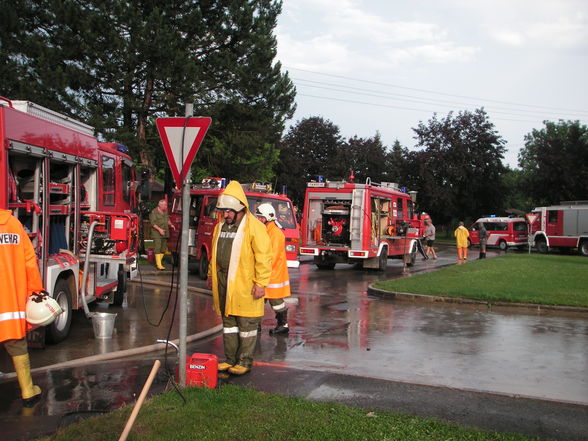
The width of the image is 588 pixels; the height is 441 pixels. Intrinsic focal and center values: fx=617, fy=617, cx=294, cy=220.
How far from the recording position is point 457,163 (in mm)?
48406

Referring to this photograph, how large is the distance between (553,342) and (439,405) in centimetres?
419

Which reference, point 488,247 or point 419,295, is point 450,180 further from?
point 419,295

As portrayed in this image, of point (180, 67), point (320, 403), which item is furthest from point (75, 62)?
point (320, 403)

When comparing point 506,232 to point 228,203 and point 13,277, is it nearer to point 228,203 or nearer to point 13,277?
point 228,203

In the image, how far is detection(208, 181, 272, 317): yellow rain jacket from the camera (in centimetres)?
637

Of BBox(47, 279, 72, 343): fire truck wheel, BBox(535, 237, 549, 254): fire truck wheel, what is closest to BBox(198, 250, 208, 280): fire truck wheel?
BBox(47, 279, 72, 343): fire truck wheel

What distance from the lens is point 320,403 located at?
5.29 m

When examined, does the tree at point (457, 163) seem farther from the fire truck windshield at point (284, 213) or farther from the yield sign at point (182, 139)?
the yield sign at point (182, 139)

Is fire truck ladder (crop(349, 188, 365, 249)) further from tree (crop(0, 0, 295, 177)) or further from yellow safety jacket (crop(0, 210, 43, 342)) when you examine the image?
yellow safety jacket (crop(0, 210, 43, 342))

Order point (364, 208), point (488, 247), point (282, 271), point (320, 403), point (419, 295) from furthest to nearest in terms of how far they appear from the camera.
→ point (488, 247) → point (364, 208) → point (419, 295) → point (282, 271) → point (320, 403)

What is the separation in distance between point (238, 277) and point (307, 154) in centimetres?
4911

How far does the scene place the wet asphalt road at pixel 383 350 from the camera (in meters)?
5.92

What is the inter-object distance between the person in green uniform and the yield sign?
1062 centimetres

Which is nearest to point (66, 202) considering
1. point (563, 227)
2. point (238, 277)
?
point (238, 277)
